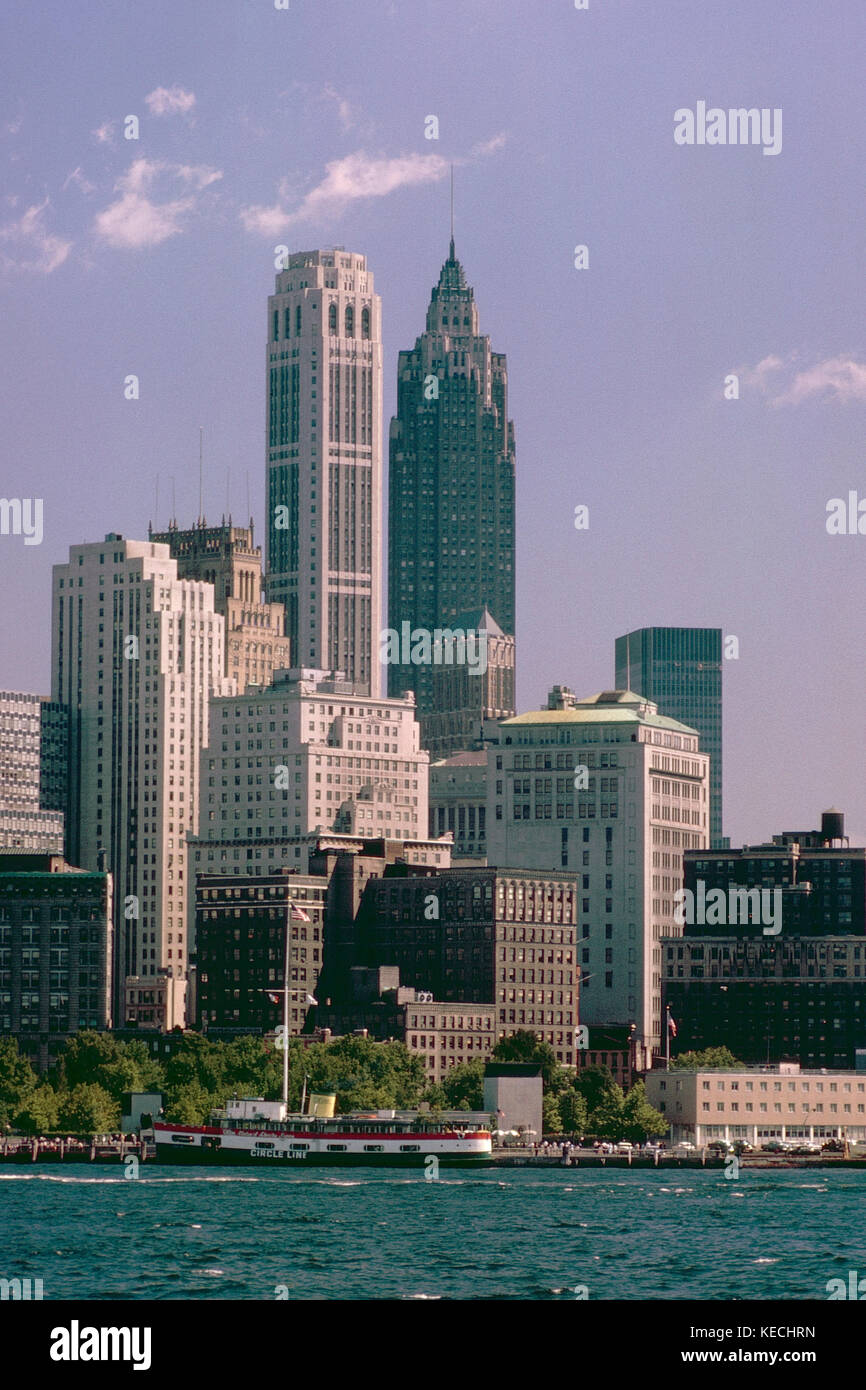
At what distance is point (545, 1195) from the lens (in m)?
184

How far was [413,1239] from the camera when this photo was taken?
443 ft

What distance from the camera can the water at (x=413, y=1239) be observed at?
354 ft

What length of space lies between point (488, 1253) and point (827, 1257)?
1476 cm

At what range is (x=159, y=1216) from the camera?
151750 millimetres

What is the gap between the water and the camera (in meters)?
108
